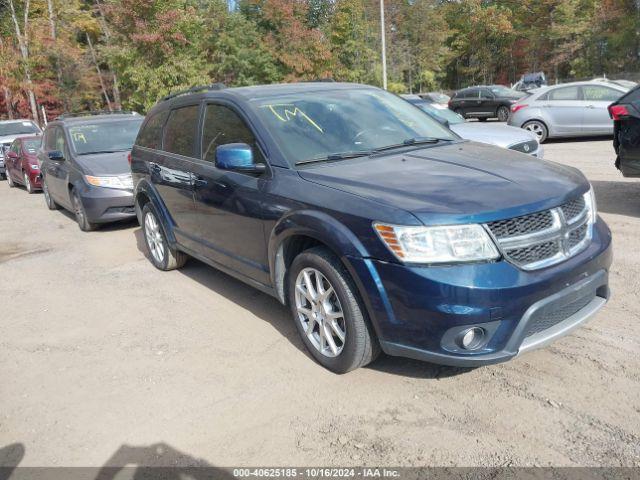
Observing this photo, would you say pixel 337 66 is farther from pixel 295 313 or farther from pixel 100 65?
pixel 295 313

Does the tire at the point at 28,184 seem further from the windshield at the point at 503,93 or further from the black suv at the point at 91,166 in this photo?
the windshield at the point at 503,93

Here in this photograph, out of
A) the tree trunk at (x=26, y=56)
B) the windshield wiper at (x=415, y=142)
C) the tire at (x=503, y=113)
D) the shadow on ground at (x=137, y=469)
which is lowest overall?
the tire at (x=503, y=113)

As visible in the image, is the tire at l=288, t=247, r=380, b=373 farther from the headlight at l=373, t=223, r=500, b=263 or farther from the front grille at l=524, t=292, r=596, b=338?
the front grille at l=524, t=292, r=596, b=338

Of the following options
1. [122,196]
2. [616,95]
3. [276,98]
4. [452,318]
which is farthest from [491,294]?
[616,95]

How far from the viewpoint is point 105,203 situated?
8234 mm

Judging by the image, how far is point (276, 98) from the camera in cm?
451

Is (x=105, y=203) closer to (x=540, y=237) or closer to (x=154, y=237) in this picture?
(x=154, y=237)

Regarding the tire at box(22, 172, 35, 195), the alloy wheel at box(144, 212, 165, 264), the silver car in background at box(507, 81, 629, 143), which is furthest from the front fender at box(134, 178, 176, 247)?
the silver car in background at box(507, 81, 629, 143)

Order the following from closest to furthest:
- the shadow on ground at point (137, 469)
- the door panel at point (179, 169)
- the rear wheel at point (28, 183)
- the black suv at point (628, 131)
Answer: the shadow on ground at point (137, 469)
the door panel at point (179, 169)
the black suv at point (628, 131)
the rear wheel at point (28, 183)

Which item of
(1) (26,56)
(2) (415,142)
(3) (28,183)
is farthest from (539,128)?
(1) (26,56)

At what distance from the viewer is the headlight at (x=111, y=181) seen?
27.1ft

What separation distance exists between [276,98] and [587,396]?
9.56 feet

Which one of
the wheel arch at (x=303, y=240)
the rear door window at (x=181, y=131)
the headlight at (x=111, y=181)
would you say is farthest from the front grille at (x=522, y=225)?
the headlight at (x=111, y=181)

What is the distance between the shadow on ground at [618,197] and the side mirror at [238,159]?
4.96m
